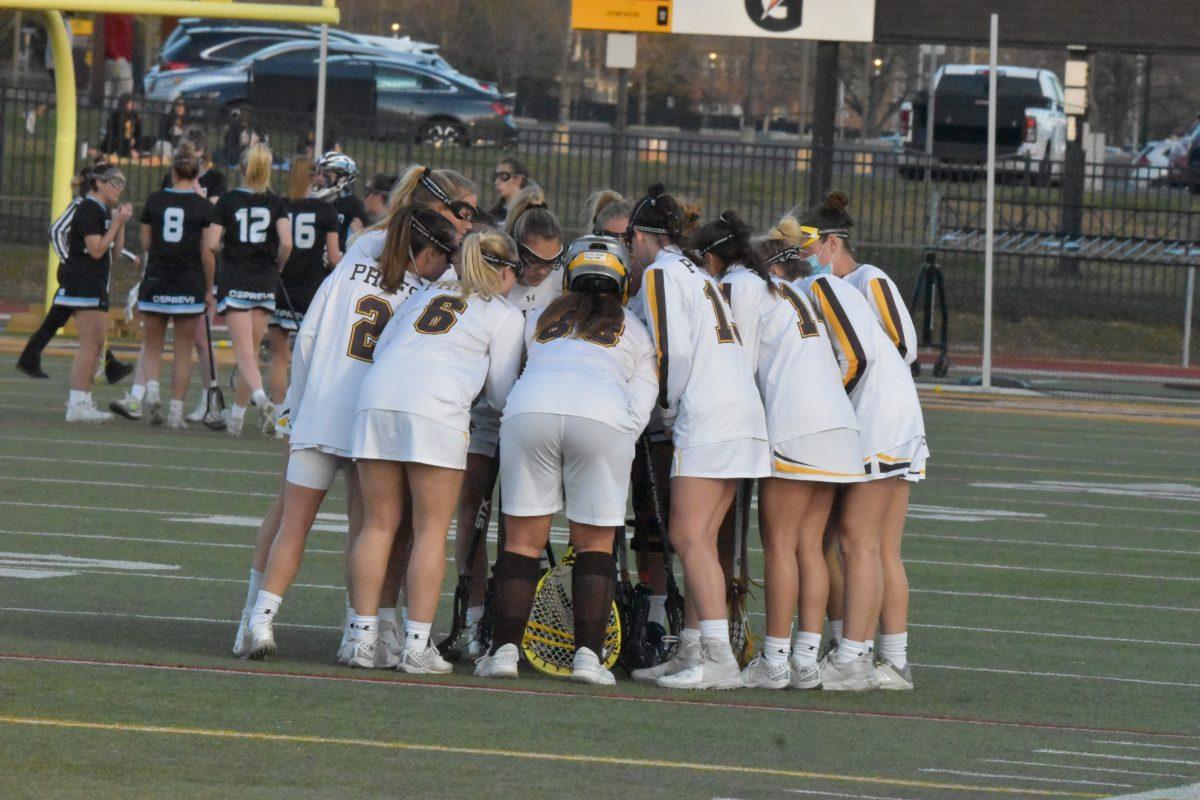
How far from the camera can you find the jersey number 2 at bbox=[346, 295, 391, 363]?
26.8ft

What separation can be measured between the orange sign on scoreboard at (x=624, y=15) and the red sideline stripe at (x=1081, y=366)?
546cm

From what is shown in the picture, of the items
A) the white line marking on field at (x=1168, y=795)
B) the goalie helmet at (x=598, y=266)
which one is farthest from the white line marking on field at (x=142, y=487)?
the white line marking on field at (x=1168, y=795)

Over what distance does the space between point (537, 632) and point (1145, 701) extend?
2.30m

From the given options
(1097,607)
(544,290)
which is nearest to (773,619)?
(544,290)

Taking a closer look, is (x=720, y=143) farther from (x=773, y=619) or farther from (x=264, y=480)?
(x=773, y=619)

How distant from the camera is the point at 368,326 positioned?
8.20m

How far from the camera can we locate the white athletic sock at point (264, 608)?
8.06 m

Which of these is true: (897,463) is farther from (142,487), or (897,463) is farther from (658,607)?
(142,487)

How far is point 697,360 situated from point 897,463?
899mm

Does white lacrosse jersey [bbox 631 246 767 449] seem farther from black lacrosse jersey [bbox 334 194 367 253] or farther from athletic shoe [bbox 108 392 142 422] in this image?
athletic shoe [bbox 108 392 142 422]

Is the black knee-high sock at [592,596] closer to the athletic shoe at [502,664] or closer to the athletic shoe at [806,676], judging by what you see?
the athletic shoe at [502,664]

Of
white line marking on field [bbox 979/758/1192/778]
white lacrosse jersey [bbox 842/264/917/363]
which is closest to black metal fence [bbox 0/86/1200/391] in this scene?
white lacrosse jersey [bbox 842/264/917/363]

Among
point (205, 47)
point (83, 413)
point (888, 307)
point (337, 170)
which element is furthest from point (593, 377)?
point (205, 47)

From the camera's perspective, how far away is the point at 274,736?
6.76 meters
